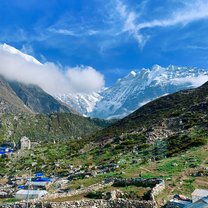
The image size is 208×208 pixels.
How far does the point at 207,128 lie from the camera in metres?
70.3

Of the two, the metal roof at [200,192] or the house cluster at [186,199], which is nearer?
the house cluster at [186,199]

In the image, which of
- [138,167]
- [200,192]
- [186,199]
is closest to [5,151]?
[138,167]

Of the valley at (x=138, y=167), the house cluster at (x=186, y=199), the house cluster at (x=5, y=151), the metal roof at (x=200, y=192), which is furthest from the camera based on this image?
the house cluster at (x=5, y=151)

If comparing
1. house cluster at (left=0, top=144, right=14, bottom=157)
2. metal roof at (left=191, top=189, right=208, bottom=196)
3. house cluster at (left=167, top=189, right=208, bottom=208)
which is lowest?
house cluster at (left=167, top=189, right=208, bottom=208)

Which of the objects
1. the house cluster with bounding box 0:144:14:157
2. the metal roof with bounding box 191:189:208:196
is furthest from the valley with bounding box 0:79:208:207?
the house cluster with bounding box 0:144:14:157

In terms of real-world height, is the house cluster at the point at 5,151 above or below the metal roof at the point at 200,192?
above

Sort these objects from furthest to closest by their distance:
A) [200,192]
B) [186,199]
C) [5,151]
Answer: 1. [5,151]
2. [200,192]
3. [186,199]

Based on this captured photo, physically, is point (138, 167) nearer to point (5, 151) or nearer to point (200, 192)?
point (200, 192)

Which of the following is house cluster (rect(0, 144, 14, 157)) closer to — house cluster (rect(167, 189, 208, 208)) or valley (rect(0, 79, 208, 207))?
valley (rect(0, 79, 208, 207))

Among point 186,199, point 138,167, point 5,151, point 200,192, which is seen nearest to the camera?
point 186,199

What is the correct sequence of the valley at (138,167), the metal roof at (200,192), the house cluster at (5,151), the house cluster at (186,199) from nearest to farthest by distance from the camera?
the house cluster at (186,199) → the metal roof at (200,192) → the valley at (138,167) → the house cluster at (5,151)

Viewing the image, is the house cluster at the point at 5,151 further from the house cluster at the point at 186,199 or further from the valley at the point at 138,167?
the house cluster at the point at 186,199

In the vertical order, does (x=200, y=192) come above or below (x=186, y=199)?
above

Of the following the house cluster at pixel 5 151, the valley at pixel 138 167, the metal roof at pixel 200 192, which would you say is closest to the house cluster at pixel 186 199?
the metal roof at pixel 200 192
